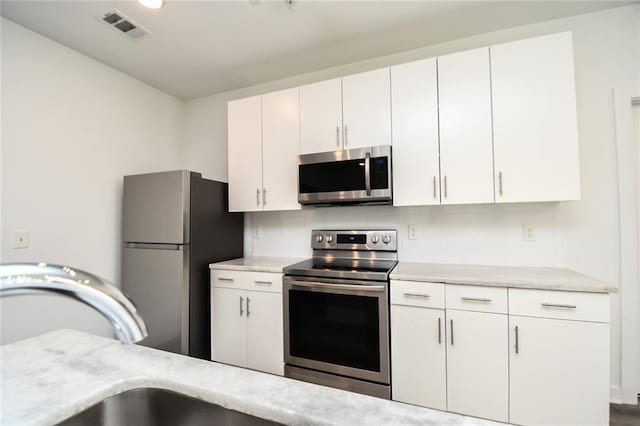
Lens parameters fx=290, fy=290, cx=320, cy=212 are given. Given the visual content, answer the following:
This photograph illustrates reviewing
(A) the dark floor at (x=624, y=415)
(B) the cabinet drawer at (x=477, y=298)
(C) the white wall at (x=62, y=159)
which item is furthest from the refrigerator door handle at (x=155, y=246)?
(A) the dark floor at (x=624, y=415)

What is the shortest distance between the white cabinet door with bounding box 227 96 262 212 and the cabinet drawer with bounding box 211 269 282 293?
0.58 meters

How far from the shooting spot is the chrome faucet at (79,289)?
365 millimetres

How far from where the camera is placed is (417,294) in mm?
1779

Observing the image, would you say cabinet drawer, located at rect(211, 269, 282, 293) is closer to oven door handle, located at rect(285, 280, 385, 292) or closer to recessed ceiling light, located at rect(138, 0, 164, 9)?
oven door handle, located at rect(285, 280, 385, 292)

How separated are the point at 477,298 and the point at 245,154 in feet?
6.84

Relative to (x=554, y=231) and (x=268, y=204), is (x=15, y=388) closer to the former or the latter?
(x=268, y=204)

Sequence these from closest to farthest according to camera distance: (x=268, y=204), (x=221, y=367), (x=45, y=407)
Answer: (x=45, y=407) → (x=221, y=367) → (x=268, y=204)

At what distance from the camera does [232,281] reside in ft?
7.59

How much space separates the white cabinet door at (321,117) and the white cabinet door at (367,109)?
58 millimetres

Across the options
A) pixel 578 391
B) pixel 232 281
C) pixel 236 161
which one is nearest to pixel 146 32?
pixel 236 161

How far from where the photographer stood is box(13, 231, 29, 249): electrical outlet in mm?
1940

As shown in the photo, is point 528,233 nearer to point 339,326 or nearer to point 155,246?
point 339,326

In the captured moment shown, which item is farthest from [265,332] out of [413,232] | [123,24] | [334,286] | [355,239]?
[123,24]

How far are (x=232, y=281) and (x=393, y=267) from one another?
4.12 ft
